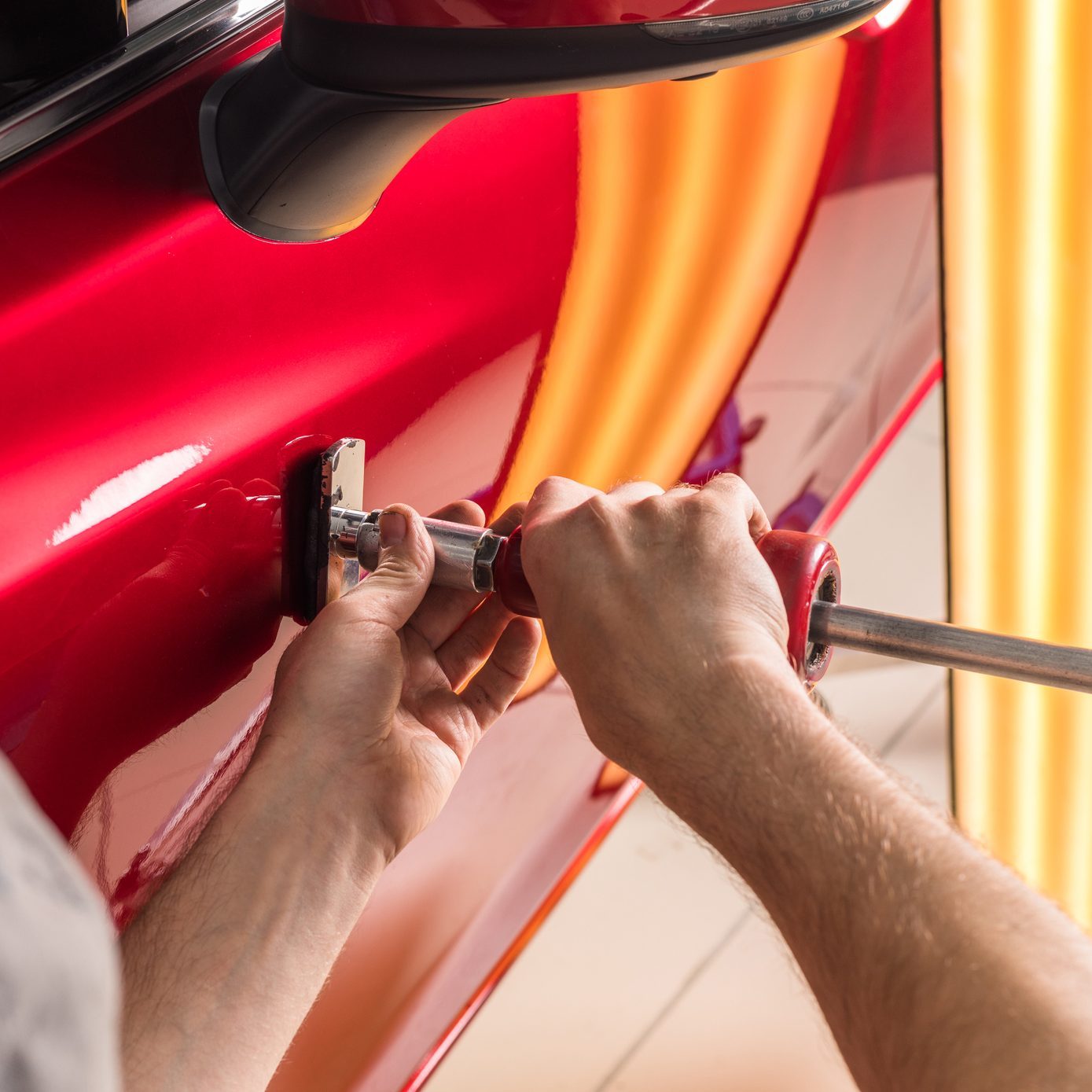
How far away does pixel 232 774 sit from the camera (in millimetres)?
729

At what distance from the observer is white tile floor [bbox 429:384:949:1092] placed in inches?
59.7

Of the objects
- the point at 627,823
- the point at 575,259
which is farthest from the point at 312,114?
the point at 627,823

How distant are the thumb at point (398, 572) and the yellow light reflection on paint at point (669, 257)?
0.45 feet

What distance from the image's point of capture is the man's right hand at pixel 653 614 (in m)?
0.69

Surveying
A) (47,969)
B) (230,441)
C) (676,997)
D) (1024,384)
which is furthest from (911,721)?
(47,969)

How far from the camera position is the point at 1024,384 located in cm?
138

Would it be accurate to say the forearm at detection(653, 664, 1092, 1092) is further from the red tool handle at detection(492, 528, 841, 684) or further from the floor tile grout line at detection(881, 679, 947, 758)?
the floor tile grout line at detection(881, 679, 947, 758)

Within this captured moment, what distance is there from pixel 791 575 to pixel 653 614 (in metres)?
0.09

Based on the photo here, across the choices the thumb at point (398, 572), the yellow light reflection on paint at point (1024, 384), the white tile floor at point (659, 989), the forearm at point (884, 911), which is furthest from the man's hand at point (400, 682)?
the yellow light reflection on paint at point (1024, 384)

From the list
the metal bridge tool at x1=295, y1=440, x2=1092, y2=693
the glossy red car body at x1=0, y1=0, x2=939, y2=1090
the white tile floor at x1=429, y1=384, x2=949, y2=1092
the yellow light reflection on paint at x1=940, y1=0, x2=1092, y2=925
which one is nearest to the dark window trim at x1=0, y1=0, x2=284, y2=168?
the glossy red car body at x1=0, y1=0, x2=939, y2=1090

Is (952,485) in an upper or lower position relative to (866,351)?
lower

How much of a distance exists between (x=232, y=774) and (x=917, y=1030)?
0.38 m

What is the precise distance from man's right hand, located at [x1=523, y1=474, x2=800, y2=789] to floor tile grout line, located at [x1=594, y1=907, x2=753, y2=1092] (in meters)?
0.94

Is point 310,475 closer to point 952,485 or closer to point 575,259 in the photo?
point 575,259
